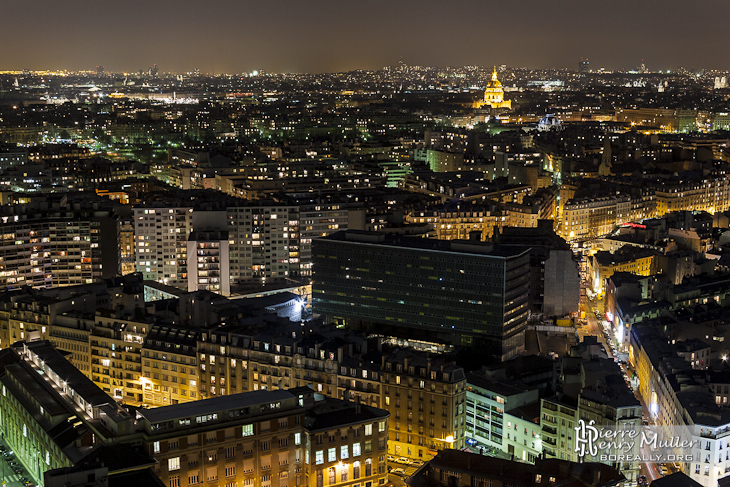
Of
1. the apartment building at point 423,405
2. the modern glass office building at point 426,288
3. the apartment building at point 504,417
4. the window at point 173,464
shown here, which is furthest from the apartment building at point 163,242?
the window at point 173,464

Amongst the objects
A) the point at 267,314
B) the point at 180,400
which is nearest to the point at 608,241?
the point at 267,314

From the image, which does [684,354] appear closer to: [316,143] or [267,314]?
[267,314]

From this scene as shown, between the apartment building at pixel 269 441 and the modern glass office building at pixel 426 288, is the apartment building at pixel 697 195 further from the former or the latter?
the apartment building at pixel 269 441

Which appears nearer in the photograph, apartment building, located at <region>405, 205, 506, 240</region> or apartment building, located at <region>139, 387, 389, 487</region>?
apartment building, located at <region>139, 387, 389, 487</region>

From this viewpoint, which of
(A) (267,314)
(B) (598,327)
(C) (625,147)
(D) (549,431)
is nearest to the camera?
(D) (549,431)

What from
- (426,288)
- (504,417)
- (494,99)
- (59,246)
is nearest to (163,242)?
(59,246)

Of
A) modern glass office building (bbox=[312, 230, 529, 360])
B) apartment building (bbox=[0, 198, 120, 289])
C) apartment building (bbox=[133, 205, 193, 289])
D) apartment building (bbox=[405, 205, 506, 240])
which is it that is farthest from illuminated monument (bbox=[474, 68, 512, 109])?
modern glass office building (bbox=[312, 230, 529, 360])

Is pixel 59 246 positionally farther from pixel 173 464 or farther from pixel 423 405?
pixel 173 464

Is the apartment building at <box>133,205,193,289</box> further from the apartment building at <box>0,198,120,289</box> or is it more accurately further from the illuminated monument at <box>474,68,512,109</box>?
the illuminated monument at <box>474,68,512,109</box>
